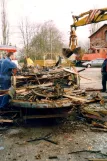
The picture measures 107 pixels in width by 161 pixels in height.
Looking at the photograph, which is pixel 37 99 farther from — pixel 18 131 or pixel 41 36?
pixel 41 36

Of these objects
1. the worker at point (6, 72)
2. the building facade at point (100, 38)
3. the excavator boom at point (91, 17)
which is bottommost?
the worker at point (6, 72)

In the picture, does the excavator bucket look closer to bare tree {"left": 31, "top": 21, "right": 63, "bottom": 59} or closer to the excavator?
the excavator

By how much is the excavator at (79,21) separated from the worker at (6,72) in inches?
99.5

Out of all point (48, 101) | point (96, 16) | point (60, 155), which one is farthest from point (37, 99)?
point (96, 16)

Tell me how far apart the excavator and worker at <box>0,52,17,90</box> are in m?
2.53

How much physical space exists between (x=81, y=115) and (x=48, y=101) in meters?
1.84

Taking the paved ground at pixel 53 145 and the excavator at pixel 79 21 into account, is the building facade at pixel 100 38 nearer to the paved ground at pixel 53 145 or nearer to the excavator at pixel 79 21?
the excavator at pixel 79 21

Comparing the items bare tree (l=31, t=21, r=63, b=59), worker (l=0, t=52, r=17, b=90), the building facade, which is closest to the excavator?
worker (l=0, t=52, r=17, b=90)

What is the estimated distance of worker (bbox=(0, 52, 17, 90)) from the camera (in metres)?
7.78

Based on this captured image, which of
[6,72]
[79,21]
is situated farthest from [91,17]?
[6,72]

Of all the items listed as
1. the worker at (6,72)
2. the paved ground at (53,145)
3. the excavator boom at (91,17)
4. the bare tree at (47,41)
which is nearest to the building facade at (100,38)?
the bare tree at (47,41)

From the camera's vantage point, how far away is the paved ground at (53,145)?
4746mm

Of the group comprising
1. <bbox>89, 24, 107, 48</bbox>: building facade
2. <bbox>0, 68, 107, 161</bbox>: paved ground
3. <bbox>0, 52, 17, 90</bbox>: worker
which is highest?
<bbox>89, 24, 107, 48</bbox>: building facade

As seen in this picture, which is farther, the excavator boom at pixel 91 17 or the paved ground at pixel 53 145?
the excavator boom at pixel 91 17
